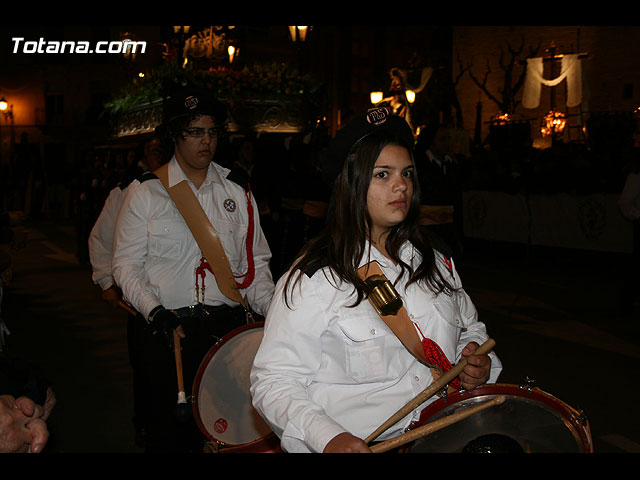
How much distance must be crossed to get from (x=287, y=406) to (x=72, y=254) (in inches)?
624

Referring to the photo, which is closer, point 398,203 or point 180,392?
point 398,203

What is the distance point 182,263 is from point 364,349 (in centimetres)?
197

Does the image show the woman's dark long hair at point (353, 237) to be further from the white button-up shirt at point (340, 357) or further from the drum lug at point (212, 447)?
the drum lug at point (212, 447)

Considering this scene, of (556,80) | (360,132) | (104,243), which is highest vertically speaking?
(556,80)

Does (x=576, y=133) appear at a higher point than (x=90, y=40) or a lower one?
lower

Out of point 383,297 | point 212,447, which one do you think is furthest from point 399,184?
point 212,447

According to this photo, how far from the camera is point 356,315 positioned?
2.33m

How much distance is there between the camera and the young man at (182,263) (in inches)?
157

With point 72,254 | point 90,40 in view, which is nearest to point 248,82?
point 72,254

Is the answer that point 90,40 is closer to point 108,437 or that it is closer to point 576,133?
point 576,133

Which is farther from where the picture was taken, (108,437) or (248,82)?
(248,82)

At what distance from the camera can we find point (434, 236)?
2.78m

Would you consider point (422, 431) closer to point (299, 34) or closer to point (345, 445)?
point (345, 445)

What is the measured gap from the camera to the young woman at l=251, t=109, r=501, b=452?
2252 mm
